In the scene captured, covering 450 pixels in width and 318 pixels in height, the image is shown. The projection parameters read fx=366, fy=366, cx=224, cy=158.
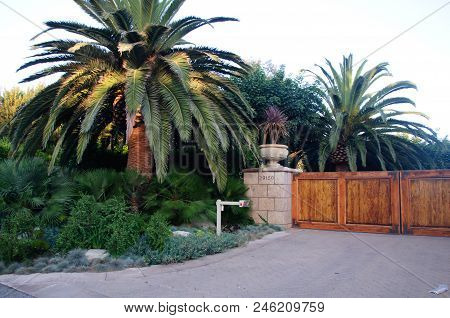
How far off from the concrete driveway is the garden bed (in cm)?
24

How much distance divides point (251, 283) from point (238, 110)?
230 inches

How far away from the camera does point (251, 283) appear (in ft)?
17.6

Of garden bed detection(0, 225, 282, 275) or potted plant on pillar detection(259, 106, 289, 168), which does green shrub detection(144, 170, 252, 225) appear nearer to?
garden bed detection(0, 225, 282, 275)

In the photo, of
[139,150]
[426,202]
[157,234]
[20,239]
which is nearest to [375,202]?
[426,202]

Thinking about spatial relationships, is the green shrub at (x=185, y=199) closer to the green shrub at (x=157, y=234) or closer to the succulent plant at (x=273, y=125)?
the green shrub at (x=157, y=234)

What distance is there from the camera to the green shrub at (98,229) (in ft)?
22.4

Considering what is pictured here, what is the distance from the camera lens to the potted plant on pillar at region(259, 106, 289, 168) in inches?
431

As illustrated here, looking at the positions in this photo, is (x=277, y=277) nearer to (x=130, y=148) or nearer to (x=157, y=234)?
(x=157, y=234)

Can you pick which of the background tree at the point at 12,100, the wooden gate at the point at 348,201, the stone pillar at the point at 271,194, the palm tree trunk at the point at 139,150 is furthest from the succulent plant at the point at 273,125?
the background tree at the point at 12,100

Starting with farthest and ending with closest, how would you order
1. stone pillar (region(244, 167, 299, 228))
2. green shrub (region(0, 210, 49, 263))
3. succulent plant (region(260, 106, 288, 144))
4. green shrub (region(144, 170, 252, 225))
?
succulent plant (region(260, 106, 288, 144)) < stone pillar (region(244, 167, 299, 228)) < green shrub (region(144, 170, 252, 225)) < green shrub (region(0, 210, 49, 263))

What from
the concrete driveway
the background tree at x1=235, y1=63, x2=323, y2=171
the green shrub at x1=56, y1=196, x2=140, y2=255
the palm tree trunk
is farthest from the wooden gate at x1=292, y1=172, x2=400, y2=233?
the green shrub at x1=56, y1=196, x2=140, y2=255

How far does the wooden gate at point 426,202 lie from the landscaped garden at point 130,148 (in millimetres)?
2339

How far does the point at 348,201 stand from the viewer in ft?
35.0

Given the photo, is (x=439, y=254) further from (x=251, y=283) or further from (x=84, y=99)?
(x=84, y=99)
